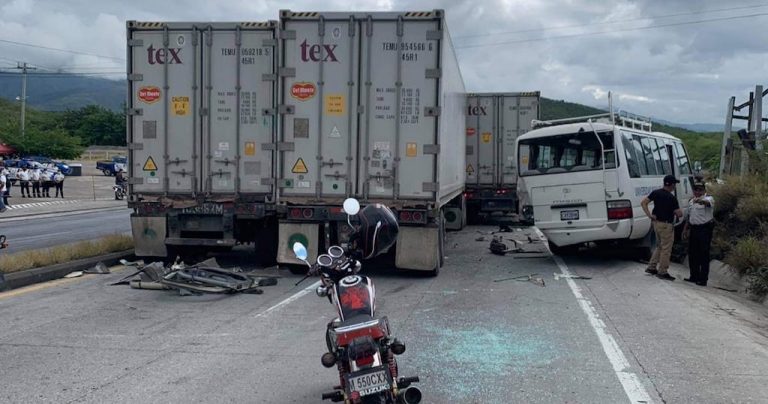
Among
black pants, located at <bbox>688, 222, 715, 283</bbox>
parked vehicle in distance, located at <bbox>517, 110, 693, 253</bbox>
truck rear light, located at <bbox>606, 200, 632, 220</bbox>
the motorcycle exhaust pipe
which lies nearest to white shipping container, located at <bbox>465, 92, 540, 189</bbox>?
parked vehicle in distance, located at <bbox>517, 110, 693, 253</bbox>

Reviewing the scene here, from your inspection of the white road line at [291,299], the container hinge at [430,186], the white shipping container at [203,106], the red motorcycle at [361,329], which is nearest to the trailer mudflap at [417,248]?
the container hinge at [430,186]

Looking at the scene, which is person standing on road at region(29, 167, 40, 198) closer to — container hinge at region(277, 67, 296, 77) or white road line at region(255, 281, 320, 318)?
container hinge at region(277, 67, 296, 77)

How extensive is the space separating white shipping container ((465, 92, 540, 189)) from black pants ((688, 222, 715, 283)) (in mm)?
9863

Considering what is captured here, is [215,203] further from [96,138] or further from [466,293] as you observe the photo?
[96,138]

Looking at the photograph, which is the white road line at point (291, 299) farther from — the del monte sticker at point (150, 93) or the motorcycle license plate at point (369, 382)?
the motorcycle license plate at point (369, 382)

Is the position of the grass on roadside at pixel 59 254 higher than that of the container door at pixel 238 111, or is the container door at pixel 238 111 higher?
the container door at pixel 238 111

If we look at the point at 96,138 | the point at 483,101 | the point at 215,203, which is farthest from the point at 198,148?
the point at 96,138

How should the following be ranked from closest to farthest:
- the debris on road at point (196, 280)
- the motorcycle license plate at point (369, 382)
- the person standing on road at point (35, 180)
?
the motorcycle license plate at point (369, 382) < the debris on road at point (196, 280) < the person standing on road at point (35, 180)

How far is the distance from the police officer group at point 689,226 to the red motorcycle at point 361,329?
27.3 feet

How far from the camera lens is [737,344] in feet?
24.1

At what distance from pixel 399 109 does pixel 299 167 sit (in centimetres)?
180

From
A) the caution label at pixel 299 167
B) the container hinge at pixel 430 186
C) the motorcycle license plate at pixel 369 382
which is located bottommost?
the motorcycle license plate at pixel 369 382

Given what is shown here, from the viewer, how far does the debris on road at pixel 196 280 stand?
980 centimetres

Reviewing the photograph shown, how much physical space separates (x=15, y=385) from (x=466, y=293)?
5.88 m
